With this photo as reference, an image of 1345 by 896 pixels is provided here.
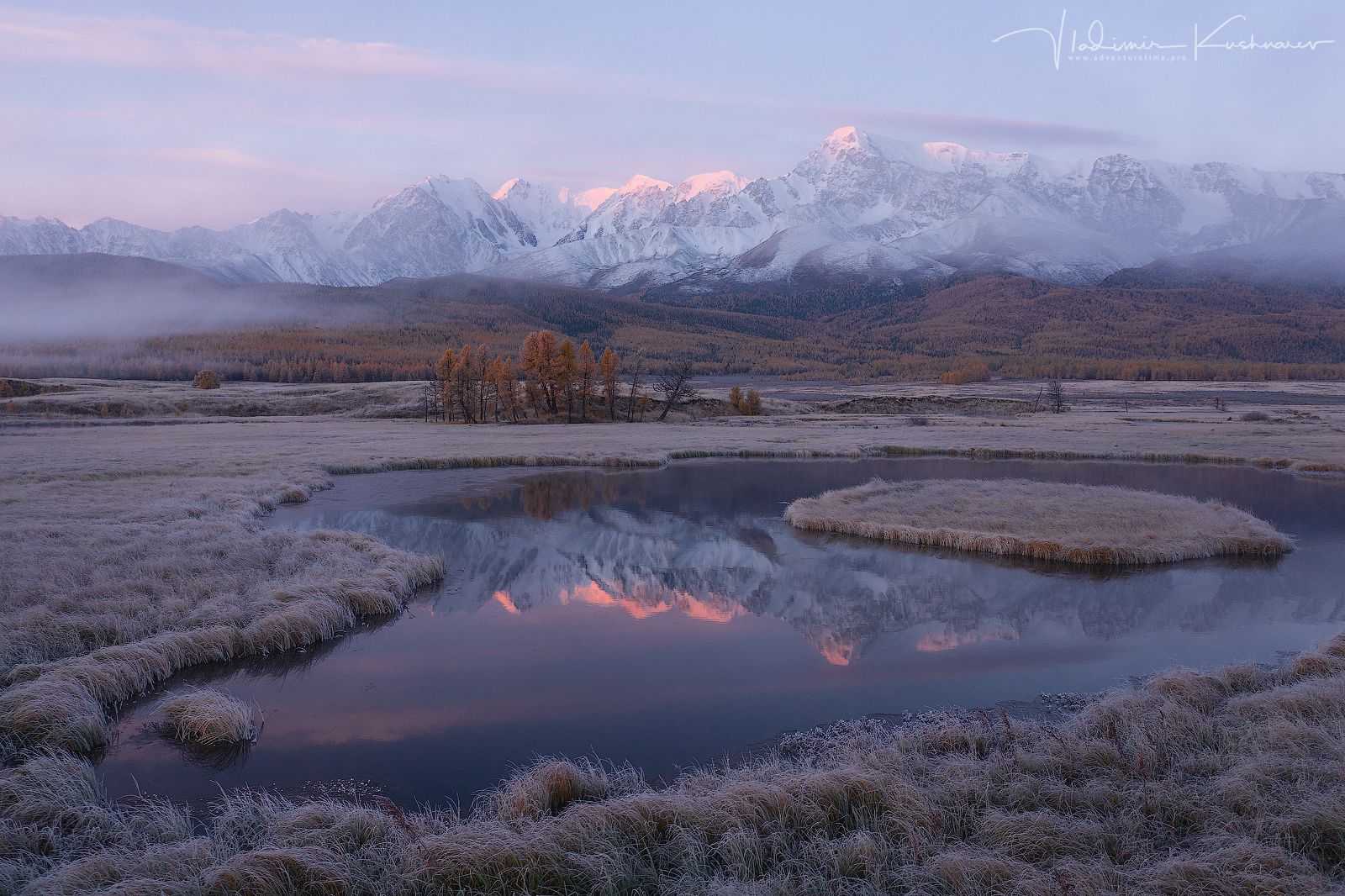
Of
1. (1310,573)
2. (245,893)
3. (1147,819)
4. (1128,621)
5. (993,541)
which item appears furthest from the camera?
(993,541)

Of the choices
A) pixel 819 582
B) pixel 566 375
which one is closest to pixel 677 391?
pixel 566 375

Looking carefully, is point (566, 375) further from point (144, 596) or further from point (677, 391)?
point (144, 596)

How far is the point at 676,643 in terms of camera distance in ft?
56.4

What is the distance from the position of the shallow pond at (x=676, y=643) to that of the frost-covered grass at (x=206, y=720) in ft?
1.21

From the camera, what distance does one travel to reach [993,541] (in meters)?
25.1

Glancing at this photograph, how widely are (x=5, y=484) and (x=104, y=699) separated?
83.9 feet

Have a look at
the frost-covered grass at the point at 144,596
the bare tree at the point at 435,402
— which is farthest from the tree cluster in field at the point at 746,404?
the frost-covered grass at the point at 144,596

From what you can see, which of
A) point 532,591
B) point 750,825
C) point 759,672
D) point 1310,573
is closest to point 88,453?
point 532,591

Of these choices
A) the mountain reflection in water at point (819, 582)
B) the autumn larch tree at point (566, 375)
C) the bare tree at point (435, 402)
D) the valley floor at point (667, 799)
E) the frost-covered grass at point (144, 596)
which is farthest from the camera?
the bare tree at point (435, 402)

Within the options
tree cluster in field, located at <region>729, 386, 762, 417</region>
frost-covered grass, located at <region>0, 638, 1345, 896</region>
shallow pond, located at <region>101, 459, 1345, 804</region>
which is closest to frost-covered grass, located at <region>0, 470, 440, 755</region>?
shallow pond, located at <region>101, 459, 1345, 804</region>

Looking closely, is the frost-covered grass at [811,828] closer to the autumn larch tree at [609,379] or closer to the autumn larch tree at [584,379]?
the autumn larch tree at [584,379]

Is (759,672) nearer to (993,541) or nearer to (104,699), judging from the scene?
(104,699)

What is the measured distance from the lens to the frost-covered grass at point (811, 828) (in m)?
7.63

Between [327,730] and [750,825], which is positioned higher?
[750,825]
